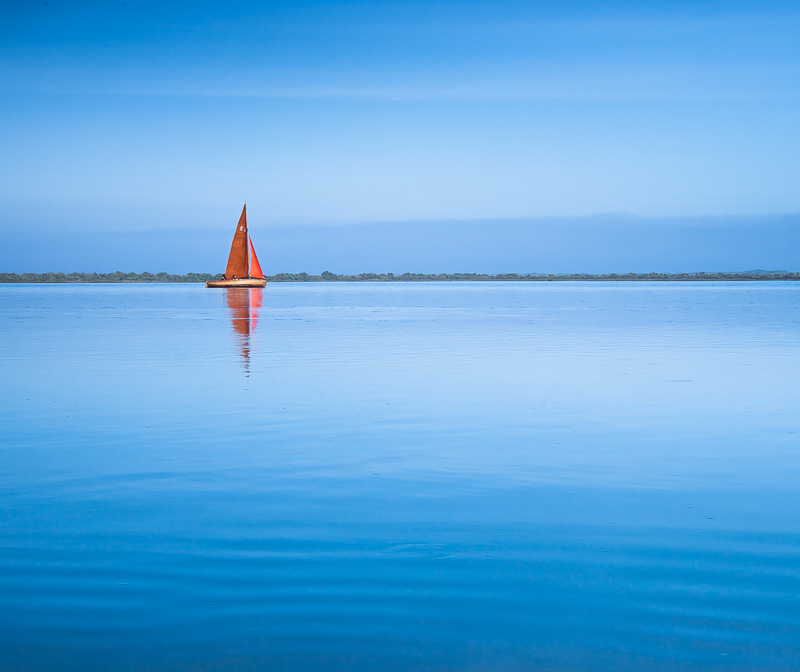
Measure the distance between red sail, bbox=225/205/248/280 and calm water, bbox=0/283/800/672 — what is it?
2413 inches

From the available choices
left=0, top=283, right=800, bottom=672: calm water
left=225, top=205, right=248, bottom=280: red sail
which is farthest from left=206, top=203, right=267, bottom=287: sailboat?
left=0, top=283, right=800, bottom=672: calm water

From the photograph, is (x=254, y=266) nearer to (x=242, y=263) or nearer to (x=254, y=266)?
(x=254, y=266)

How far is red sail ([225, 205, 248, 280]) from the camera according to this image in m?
74.1

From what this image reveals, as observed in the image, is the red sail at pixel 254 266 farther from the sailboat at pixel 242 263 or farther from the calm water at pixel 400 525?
the calm water at pixel 400 525

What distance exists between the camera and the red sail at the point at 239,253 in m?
74.1

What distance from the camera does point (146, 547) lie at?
552 centimetres

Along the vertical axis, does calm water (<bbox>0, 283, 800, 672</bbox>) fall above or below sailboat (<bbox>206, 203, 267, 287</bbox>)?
below

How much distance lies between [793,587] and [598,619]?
4.12ft

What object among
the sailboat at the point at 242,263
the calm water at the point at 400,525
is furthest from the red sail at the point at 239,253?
the calm water at the point at 400,525

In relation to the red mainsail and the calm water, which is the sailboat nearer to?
the red mainsail

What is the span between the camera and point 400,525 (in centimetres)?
598

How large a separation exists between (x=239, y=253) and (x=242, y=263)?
1.43 metres

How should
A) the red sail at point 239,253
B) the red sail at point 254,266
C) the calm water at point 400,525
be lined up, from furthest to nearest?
the red sail at point 254,266 < the red sail at point 239,253 < the calm water at point 400,525

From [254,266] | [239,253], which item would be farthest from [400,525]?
[254,266]
